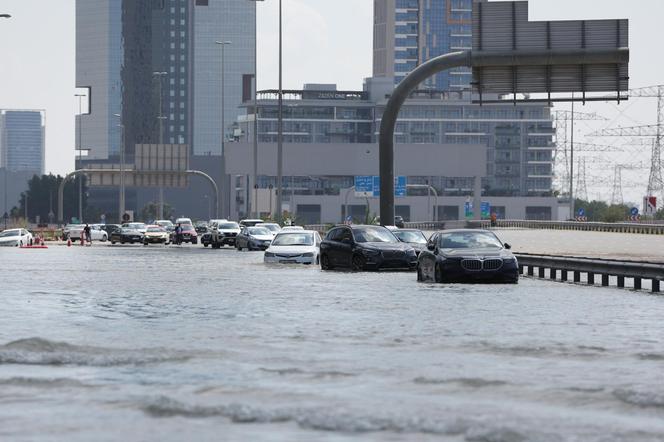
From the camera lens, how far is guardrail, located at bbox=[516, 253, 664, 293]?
1249 inches

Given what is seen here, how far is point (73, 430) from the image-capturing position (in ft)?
35.7

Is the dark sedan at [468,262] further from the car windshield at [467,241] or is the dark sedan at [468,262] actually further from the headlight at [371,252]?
the headlight at [371,252]

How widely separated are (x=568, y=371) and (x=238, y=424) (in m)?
4.93

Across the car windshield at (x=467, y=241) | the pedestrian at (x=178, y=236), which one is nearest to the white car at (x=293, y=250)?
the car windshield at (x=467, y=241)

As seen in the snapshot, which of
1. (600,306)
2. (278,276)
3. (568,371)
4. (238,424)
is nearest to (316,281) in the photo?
(278,276)

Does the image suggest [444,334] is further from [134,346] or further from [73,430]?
[73,430]

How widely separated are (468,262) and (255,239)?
36140mm

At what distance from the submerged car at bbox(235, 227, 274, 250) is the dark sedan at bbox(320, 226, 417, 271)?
24.0 m

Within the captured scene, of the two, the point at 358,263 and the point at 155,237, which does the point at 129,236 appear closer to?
the point at 155,237

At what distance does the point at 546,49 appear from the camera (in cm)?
4747

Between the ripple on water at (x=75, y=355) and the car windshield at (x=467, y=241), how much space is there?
17.7m

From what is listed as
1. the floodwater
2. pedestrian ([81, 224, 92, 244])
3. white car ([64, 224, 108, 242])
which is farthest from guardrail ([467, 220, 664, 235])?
the floodwater

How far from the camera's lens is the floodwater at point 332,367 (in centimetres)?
1115

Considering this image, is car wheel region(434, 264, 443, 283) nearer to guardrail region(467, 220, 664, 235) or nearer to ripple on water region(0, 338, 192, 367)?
ripple on water region(0, 338, 192, 367)
